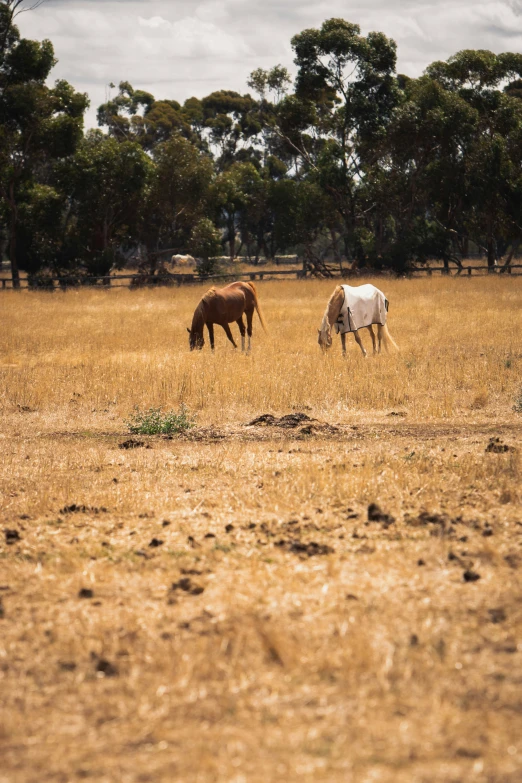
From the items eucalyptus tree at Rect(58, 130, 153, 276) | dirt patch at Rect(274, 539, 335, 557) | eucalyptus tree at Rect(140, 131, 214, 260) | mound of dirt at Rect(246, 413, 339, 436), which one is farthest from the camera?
eucalyptus tree at Rect(140, 131, 214, 260)

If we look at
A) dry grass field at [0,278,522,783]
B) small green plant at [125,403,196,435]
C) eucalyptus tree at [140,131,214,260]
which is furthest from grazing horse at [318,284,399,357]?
eucalyptus tree at [140,131,214,260]

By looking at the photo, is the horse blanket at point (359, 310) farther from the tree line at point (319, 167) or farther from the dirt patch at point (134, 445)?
the tree line at point (319, 167)

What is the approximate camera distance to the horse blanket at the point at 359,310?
1659 centimetres

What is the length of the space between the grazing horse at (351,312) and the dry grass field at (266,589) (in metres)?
3.68

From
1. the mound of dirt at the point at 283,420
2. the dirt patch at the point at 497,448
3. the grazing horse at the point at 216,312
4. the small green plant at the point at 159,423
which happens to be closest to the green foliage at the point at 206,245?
the grazing horse at the point at 216,312

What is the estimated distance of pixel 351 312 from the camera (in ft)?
54.4

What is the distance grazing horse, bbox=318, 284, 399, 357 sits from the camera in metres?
16.6

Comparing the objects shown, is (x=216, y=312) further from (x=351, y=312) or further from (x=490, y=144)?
(x=490, y=144)

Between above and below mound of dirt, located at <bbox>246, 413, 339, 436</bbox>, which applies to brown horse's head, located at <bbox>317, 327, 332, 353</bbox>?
above

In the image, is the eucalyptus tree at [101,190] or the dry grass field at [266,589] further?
the eucalyptus tree at [101,190]

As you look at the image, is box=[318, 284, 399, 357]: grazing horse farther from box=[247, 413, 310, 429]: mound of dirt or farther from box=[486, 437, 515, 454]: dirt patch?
box=[486, 437, 515, 454]: dirt patch

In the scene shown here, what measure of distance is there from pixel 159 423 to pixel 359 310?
662cm

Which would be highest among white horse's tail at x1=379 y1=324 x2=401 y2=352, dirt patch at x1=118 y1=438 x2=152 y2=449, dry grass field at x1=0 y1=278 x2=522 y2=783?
white horse's tail at x1=379 y1=324 x2=401 y2=352

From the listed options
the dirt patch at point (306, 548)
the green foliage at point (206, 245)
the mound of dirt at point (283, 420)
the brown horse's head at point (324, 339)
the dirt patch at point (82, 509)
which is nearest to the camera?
the dirt patch at point (306, 548)
